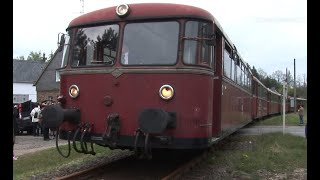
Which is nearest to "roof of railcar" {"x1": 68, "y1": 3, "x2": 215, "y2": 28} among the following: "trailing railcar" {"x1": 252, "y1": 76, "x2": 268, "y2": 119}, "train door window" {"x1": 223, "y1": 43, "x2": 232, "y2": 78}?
"train door window" {"x1": 223, "y1": 43, "x2": 232, "y2": 78}

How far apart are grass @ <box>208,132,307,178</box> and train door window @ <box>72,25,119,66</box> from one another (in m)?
3.29

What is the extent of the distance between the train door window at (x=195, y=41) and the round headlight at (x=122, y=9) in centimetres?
111

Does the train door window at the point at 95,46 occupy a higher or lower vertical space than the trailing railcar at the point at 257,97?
higher

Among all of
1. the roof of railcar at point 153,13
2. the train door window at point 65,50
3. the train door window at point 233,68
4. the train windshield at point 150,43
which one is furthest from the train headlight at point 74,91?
the train door window at point 233,68

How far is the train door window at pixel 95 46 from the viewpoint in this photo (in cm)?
811

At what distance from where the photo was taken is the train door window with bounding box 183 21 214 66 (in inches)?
300

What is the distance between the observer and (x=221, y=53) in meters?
9.54

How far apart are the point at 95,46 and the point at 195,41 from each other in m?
1.88

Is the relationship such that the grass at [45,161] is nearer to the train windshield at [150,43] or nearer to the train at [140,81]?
the train at [140,81]

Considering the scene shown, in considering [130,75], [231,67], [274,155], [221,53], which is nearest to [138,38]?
[130,75]

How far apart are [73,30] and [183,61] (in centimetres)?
238

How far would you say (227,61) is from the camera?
1072 cm

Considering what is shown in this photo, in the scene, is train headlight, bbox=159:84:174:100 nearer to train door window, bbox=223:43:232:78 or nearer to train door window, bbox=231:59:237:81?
train door window, bbox=223:43:232:78
